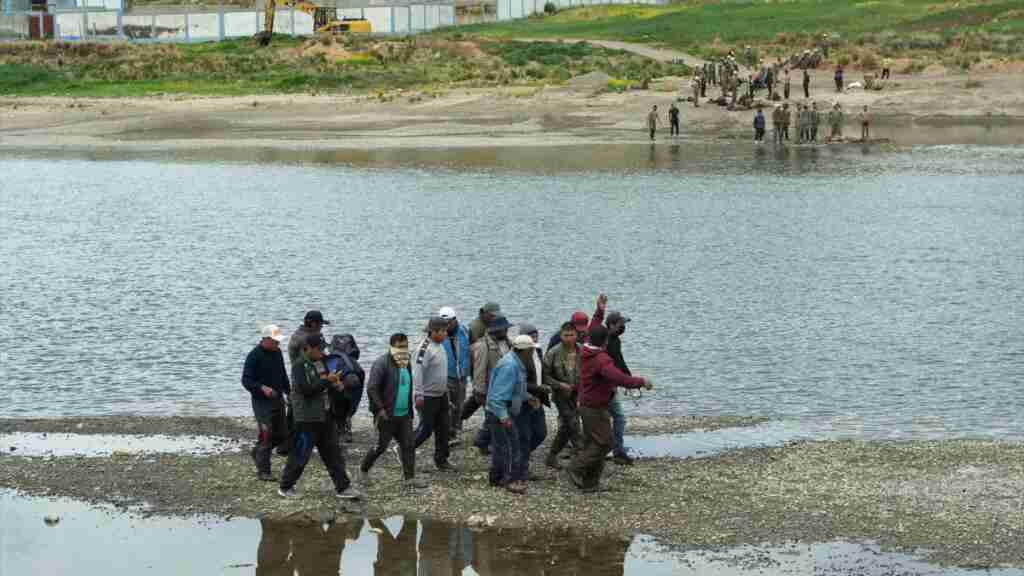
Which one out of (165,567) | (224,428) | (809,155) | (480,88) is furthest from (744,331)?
(480,88)

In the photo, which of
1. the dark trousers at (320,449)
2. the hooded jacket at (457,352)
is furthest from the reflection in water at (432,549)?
the hooded jacket at (457,352)

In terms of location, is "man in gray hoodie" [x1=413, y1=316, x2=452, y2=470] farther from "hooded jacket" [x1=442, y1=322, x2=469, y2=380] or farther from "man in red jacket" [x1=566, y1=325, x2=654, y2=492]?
"man in red jacket" [x1=566, y1=325, x2=654, y2=492]

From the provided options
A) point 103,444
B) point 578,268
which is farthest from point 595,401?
point 578,268

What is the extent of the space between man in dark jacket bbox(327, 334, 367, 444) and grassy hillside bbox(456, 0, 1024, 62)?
207ft

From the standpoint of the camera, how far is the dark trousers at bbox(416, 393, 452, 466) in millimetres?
16391

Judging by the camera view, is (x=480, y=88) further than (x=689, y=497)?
Yes

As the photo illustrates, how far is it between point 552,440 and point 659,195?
27964mm

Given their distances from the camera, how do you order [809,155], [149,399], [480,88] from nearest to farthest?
[149,399]
[809,155]
[480,88]

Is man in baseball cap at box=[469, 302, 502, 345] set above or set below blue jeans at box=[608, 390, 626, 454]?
above

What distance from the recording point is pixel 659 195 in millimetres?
45750

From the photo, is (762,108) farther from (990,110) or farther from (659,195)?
(659,195)

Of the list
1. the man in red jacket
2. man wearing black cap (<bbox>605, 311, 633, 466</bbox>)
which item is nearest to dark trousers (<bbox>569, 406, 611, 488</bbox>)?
the man in red jacket

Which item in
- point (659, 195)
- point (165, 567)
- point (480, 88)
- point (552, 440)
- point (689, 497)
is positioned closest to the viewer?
point (165, 567)

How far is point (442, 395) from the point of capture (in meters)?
16.4
